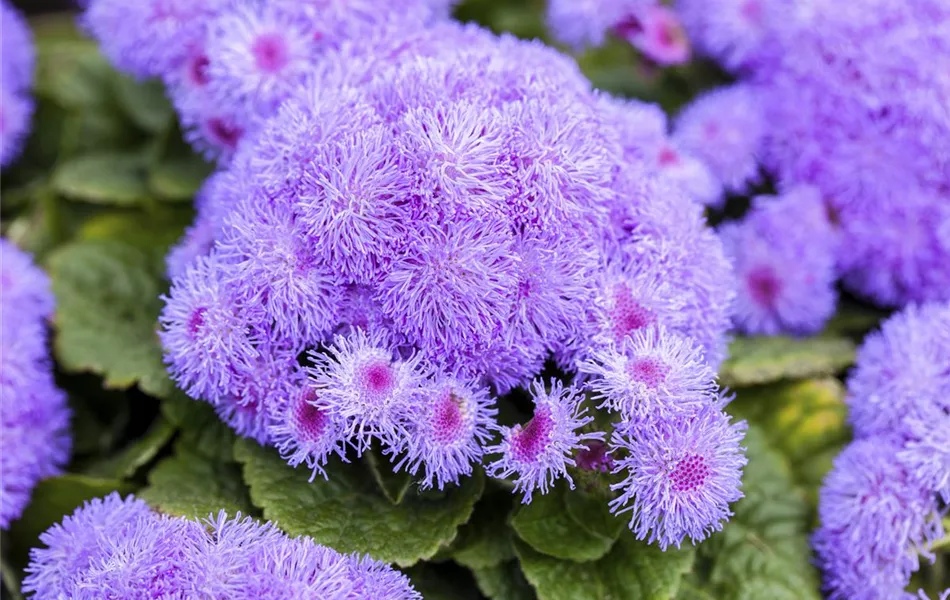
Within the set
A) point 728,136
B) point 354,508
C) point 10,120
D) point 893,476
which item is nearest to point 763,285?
point 728,136

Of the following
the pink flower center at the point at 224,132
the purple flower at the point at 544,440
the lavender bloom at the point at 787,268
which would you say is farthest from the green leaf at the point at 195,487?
the lavender bloom at the point at 787,268

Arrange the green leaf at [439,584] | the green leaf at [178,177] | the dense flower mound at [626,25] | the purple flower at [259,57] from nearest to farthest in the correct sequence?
the green leaf at [439,584], the purple flower at [259,57], the green leaf at [178,177], the dense flower mound at [626,25]

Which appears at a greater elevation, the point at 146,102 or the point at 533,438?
the point at 533,438

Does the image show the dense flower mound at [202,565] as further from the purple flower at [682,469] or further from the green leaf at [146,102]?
the green leaf at [146,102]

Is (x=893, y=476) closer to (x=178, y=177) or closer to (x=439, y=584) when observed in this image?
(x=439, y=584)

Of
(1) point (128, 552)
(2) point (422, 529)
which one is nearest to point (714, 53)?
(2) point (422, 529)

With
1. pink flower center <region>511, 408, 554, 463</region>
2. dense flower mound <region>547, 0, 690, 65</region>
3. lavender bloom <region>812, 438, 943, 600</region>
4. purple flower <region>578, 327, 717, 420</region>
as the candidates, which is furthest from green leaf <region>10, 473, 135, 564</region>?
dense flower mound <region>547, 0, 690, 65</region>
